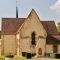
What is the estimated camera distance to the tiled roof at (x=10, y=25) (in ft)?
228

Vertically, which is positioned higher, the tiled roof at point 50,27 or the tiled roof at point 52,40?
the tiled roof at point 50,27

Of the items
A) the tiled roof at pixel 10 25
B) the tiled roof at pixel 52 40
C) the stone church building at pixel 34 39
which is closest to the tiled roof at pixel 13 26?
the tiled roof at pixel 10 25

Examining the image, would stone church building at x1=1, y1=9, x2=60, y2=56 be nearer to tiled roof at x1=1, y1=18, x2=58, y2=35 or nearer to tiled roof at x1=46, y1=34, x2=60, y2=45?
tiled roof at x1=46, y1=34, x2=60, y2=45

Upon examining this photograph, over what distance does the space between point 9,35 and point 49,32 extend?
1059 cm

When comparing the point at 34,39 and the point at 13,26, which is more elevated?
the point at 13,26

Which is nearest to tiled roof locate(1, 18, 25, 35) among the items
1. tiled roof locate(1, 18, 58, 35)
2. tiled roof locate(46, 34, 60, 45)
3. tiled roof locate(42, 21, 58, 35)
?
tiled roof locate(1, 18, 58, 35)

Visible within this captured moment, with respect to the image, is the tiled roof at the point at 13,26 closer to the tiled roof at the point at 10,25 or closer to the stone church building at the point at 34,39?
the tiled roof at the point at 10,25

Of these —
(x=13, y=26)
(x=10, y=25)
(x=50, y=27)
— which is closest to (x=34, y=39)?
(x=13, y=26)

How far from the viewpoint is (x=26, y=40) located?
2522 inches

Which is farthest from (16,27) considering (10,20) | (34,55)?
(34,55)

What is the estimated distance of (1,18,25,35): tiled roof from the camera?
6950 centimetres

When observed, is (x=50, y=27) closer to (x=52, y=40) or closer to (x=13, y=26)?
(x=52, y=40)

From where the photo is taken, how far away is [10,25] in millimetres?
71188

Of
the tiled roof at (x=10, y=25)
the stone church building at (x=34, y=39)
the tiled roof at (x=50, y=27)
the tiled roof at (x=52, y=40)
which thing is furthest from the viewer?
the tiled roof at (x=50, y=27)
